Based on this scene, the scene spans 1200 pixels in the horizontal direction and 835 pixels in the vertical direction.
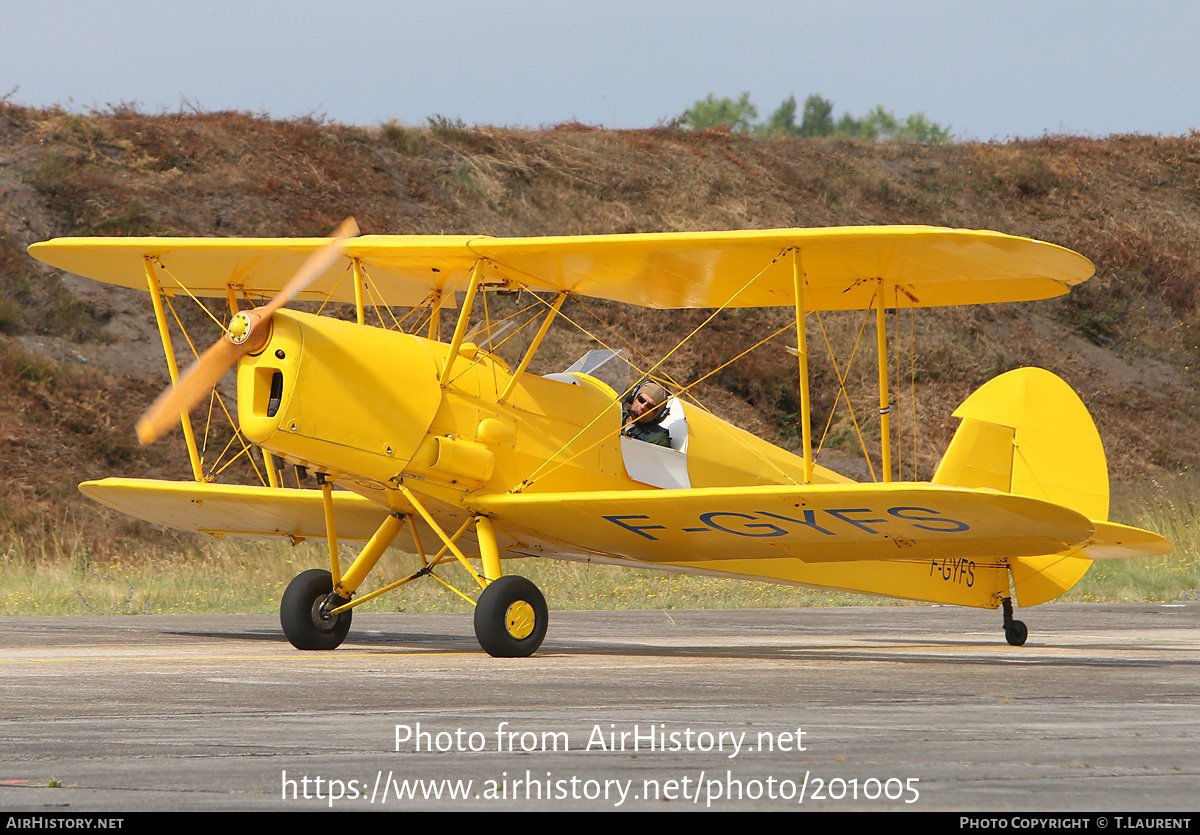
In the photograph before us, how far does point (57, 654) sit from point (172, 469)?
15.7 metres

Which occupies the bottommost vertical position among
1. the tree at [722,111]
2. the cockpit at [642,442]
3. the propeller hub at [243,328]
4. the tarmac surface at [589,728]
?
the tarmac surface at [589,728]

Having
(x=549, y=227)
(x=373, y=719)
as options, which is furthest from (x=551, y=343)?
(x=373, y=719)

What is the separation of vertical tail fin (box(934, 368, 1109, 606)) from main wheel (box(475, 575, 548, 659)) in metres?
4.29

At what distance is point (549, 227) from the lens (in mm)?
32031

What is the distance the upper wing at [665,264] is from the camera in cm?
822

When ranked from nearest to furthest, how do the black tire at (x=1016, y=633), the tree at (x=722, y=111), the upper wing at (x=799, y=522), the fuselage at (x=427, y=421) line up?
the upper wing at (x=799, y=522) → the fuselage at (x=427, y=421) → the black tire at (x=1016, y=633) → the tree at (x=722, y=111)

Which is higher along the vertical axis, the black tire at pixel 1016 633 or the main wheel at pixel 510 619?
the main wheel at pixel 510 619

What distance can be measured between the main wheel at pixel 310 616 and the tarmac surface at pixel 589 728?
14cm

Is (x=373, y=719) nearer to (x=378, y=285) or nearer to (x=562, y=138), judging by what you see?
(x=378, y=285)

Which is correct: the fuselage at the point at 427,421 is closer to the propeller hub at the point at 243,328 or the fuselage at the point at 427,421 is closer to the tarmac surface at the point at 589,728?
the propeller hub at the point at 243,328

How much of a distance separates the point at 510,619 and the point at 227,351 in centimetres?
256

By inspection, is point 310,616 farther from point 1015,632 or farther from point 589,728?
point 1015,632

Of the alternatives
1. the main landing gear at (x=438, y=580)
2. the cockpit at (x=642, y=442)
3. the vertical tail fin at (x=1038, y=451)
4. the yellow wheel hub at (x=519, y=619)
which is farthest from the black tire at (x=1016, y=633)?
the yellow wheel hub at (x=519, y=619)

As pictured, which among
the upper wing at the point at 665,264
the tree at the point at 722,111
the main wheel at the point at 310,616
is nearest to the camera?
the upper wing at the point at 665,264
